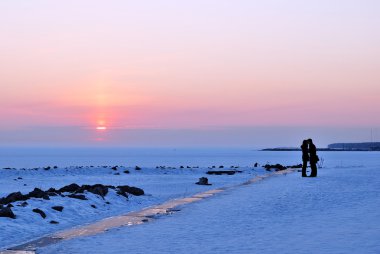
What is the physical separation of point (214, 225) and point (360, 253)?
5048 millimetres

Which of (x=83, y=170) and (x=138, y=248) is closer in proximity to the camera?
(x=138, y=248)

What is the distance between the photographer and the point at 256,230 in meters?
13.7

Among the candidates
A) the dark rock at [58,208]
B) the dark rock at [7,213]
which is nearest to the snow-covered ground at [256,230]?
the dark rock at [7,213]

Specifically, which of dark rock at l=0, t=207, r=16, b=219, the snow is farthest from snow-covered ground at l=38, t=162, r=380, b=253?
dark rock at l=0, t=207, r=16, b=219

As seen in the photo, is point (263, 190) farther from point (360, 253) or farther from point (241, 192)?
point (360, 253)

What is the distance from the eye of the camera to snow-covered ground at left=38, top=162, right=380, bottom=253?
11.3m

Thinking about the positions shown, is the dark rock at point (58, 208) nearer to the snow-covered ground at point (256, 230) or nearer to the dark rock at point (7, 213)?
the dark rock at point (7, 213)

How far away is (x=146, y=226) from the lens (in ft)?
47.8

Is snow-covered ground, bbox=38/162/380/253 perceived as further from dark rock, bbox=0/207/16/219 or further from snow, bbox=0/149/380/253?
dark rock, bbox=0/207/16/219

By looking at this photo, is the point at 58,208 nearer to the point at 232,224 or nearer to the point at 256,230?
the point at 232,224

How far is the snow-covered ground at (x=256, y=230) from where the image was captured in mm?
11297

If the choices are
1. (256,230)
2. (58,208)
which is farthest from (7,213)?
(256,230)

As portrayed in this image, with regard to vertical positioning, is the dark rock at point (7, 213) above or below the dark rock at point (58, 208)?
above

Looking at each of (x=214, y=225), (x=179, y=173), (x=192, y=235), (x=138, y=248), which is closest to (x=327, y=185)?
(x=214, y=225)
